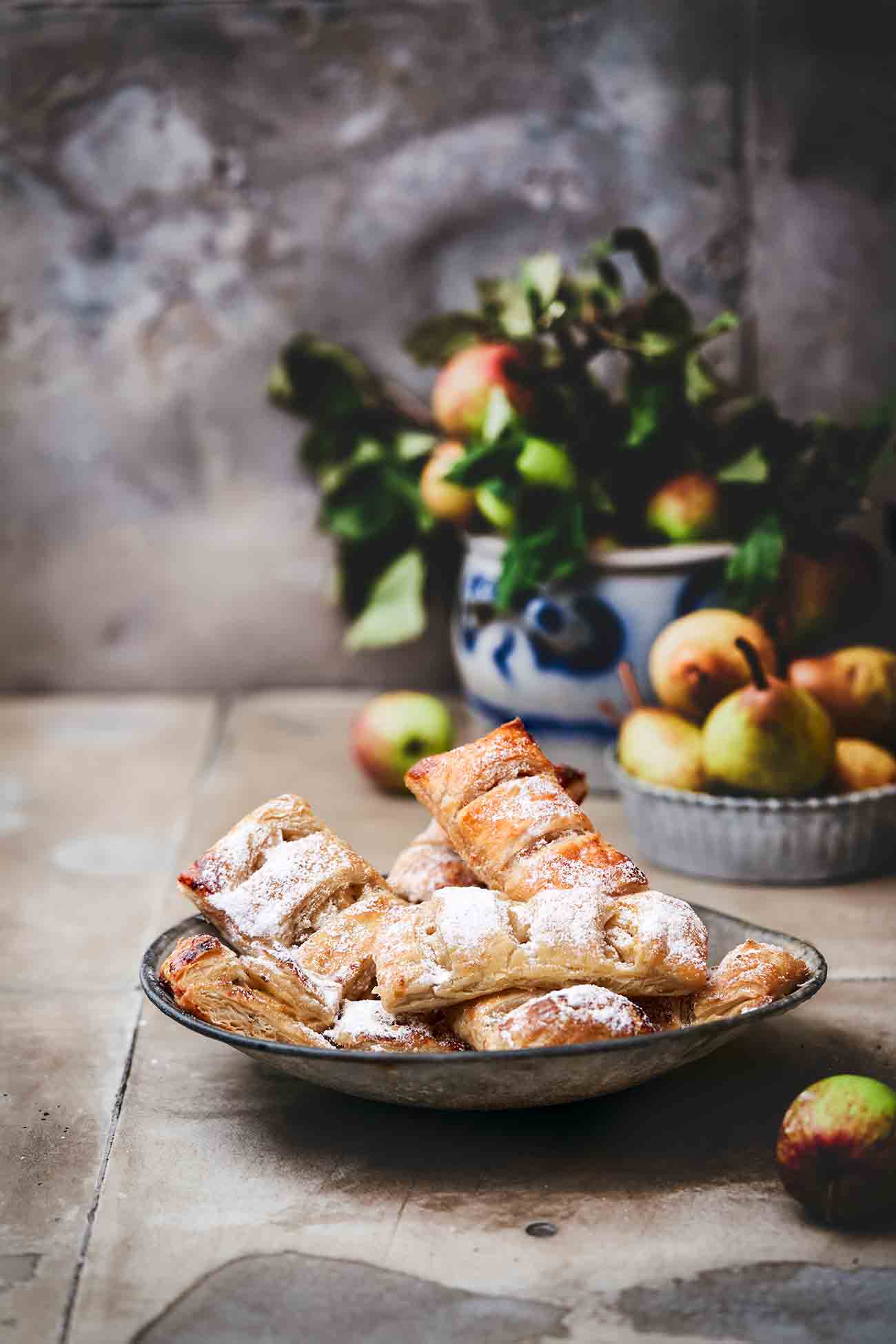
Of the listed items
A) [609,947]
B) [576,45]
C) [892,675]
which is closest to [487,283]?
[576,45]

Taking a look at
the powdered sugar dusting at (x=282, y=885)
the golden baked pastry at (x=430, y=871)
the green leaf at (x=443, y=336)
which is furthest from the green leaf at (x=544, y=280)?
the powdered sugar dusting at (x=282, y=885)

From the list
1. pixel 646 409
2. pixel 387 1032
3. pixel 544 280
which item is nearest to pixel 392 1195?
pixel 387 1032

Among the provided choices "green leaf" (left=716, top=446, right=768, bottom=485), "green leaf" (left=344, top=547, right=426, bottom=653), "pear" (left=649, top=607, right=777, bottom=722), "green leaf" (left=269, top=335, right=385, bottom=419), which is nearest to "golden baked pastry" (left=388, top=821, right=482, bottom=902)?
"pear" (left=649, top=607, right=777, bottom=722)

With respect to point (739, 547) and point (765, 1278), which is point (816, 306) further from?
point (765, 1278)

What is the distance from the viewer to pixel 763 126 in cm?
277

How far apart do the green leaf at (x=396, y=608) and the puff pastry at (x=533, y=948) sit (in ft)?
5.01

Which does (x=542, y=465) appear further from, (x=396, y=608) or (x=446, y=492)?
(x=396, y=608)

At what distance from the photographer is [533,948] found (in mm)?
1129

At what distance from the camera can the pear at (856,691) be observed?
6.58ft

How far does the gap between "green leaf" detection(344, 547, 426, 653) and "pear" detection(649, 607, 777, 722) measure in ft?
2.44

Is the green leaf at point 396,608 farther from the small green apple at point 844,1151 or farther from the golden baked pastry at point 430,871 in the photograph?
the small green apple at point 844,1151

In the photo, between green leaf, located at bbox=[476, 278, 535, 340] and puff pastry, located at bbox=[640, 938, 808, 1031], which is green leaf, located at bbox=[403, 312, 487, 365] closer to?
green leaf, located at bbox=[476, 278, 535, 340]

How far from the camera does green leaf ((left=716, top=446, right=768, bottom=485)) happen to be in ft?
7.19

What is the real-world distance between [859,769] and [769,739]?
0.16 meters
